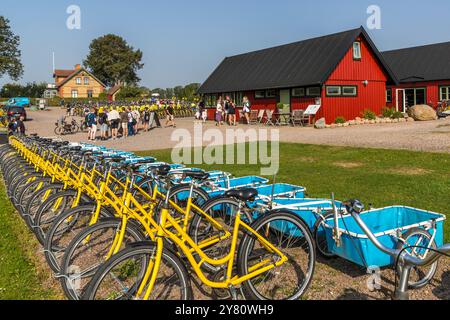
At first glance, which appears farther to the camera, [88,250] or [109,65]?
[109,65]

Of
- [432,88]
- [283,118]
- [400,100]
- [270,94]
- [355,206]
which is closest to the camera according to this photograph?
[355,206]

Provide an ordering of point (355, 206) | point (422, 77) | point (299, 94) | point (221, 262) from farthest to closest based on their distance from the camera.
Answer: point (422, 77), point (299, 94), point (221, 262), point (355, 206)

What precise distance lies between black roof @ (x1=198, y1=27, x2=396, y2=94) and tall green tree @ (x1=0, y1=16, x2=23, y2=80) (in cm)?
5420

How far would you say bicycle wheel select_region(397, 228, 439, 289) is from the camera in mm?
4168

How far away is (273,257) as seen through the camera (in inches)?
164

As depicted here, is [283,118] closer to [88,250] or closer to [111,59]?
[88,250]

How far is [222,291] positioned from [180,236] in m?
0.76

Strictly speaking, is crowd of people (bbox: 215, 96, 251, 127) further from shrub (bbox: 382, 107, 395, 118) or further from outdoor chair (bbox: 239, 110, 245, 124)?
shrub (bbox: 382, 107, 395, 118)

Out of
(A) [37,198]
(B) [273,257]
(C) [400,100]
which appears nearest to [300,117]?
(C) [400,100]

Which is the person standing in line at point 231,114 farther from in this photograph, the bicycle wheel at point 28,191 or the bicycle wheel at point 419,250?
the bicycle wheel at point 419,250

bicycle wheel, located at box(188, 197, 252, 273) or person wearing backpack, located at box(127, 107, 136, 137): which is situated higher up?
person wearing backpack, located at box(127, 107, 136, 137)

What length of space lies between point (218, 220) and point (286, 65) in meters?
25.3

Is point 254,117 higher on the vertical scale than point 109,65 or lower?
lower

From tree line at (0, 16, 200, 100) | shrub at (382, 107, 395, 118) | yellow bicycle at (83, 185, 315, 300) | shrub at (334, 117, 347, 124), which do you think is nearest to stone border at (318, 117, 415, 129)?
shrub at (334, 117, 347, 124)
